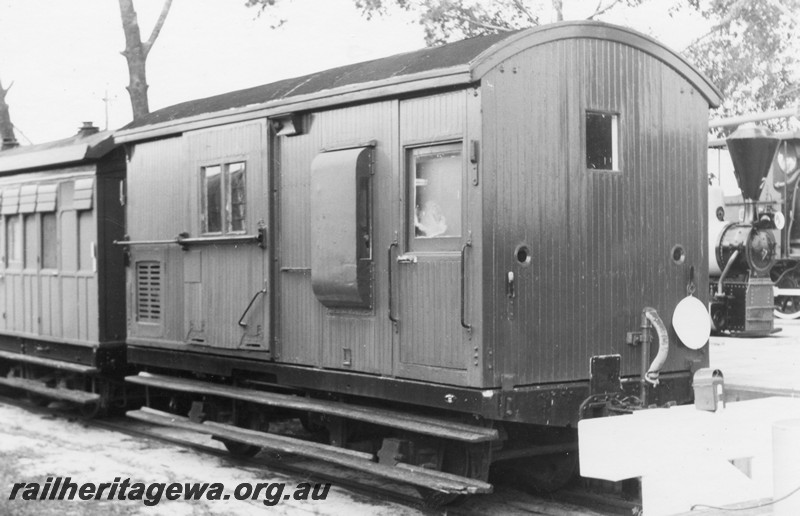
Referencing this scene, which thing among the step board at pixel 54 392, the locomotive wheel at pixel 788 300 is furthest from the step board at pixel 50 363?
the locomotive wheel at pixel 788 300

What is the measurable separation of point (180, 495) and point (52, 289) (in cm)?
525

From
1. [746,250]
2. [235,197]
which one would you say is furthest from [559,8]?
[235,197]

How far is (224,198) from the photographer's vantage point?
352 inches

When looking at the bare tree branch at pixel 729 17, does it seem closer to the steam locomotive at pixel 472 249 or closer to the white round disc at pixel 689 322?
the steam locomotive at pixel 472 249

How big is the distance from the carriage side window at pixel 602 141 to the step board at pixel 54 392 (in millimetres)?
6494

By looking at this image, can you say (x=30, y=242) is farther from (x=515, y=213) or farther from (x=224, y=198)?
(x=515, y=213)

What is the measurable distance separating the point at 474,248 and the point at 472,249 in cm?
2

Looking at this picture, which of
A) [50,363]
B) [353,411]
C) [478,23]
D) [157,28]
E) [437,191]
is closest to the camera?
[437,191]

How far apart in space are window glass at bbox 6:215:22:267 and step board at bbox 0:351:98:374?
1175 millimetres

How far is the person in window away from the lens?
6.82 m

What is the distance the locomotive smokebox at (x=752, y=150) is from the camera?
12398mm

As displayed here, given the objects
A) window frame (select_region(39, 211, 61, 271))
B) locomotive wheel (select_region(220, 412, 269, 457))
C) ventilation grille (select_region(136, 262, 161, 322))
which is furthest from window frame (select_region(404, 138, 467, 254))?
window frame (select_region(39, 211, 61, 271))

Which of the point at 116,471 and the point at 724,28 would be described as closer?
the point at 116,471

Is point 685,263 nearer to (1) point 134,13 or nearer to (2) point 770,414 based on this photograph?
(2) point 770,414
